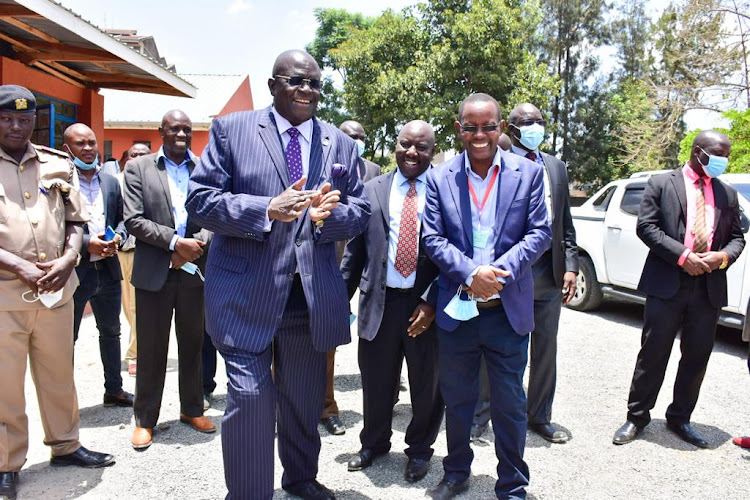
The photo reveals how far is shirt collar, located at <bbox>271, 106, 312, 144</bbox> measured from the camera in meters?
3.02

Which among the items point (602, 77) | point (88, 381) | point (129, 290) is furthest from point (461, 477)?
point (602, 77)

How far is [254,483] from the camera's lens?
281 cm

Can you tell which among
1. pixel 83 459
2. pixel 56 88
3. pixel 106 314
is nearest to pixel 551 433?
pixel 83 459

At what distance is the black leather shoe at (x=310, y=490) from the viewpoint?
324cm

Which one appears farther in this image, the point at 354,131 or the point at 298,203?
the point at 354,131

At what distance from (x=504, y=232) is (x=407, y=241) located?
2.19 ft

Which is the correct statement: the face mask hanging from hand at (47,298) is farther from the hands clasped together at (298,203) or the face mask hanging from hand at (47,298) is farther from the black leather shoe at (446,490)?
the black leather shoe at (446,490)

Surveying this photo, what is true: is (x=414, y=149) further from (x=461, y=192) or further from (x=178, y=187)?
(x=178, y=187)

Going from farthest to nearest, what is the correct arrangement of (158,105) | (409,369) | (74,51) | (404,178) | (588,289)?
1. (158,105)
2. (588,289)
3. (74,51)
4. (404,178)
5. (409,369)

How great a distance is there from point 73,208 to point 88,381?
243 cm

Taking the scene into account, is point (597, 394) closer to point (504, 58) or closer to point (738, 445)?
point (738, 445)

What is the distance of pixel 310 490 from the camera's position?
3256 millimetres

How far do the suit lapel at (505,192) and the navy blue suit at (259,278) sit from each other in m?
0.76

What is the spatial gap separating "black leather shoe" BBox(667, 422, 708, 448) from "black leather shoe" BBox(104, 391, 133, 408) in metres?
4.23
